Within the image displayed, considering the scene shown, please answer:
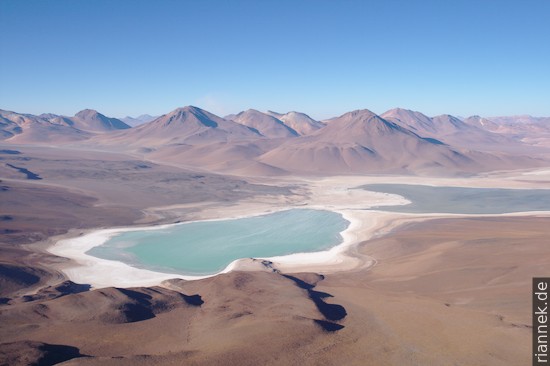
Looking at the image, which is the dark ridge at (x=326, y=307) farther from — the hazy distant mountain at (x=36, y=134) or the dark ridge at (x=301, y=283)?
the hazy distant mountain at (x=36, y=134)

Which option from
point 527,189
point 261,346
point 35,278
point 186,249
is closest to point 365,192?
point 527,189

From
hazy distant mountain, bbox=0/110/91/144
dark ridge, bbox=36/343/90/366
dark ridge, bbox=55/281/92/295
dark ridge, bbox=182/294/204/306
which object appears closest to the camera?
dark ridge, bbox=36/343/90/366

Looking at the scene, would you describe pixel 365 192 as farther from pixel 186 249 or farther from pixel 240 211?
pixel 186 249

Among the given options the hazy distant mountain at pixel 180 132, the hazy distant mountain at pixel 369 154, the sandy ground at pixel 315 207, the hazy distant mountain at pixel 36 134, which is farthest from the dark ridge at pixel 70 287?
the hazy distant mountain at pixel 36 134

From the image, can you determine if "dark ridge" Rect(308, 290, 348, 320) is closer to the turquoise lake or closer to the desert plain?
the desert plain

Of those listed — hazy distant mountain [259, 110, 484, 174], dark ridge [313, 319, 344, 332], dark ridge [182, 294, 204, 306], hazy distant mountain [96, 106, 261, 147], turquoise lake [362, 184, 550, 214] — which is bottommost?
dark ridge [182, 294, 204, 306]

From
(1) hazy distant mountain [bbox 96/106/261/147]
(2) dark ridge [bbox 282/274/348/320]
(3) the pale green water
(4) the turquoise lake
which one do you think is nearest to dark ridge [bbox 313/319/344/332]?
(2) dark ridge [bbox 282/274/348/320]

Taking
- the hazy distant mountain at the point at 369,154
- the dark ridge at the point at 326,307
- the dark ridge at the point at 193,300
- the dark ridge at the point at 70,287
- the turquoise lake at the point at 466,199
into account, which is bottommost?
the dark ridge at the point at 70,287
